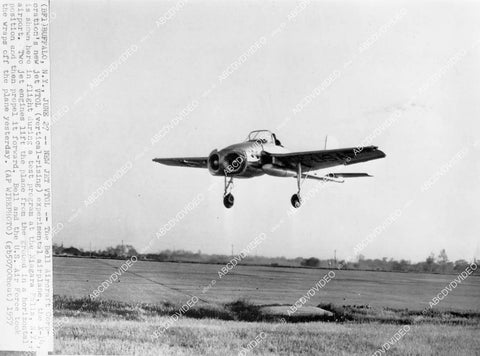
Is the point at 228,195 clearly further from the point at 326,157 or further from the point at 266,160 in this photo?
the point at 326,157

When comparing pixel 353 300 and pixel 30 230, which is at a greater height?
pixel 30 230

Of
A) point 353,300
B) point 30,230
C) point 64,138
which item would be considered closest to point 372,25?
point 353,300

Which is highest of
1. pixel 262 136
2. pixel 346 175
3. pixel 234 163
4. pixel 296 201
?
pixel 262 136

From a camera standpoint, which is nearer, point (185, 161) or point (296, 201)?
point (296, 201)

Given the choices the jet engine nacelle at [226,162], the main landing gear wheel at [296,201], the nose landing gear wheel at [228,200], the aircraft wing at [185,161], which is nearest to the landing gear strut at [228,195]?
the nose landing gear wheel at [228,200]

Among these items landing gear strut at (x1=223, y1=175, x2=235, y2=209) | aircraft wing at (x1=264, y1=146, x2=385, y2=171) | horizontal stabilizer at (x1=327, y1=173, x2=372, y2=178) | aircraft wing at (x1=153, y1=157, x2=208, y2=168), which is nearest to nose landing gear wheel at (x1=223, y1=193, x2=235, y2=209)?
landing gear strut at (x1=223, y1=175, x2=235, y2=209)

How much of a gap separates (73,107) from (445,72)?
453 centimetres

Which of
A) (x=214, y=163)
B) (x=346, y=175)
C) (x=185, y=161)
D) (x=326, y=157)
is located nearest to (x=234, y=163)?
(x=214, y=163)

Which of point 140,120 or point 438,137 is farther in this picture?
point 140,120

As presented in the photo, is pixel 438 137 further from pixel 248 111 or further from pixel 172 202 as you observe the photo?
pixel 172 202

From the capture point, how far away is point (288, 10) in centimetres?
623

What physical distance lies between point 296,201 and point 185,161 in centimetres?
155

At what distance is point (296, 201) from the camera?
6.69 meters

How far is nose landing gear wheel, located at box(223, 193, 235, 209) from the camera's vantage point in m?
6.52
